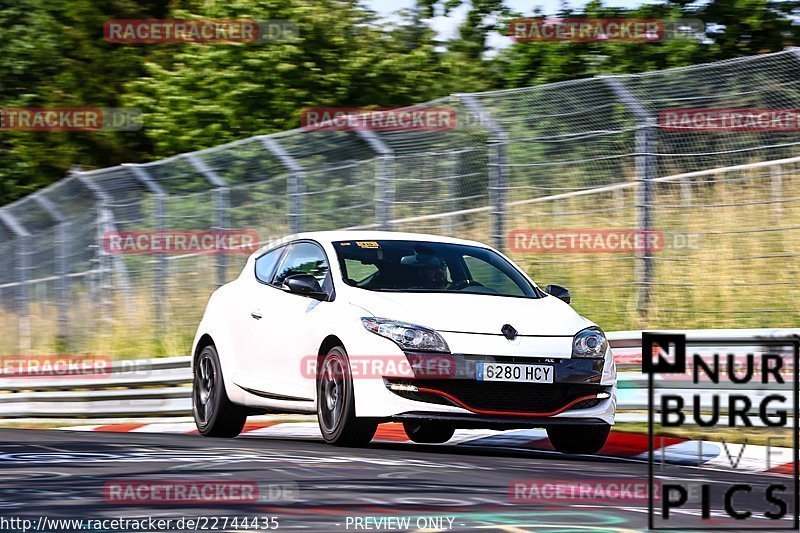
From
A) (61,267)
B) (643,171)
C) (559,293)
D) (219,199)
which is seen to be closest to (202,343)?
(559,293)

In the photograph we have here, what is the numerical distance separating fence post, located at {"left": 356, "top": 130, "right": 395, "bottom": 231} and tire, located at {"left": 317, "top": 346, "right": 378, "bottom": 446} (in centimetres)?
567

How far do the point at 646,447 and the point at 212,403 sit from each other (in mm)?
3225

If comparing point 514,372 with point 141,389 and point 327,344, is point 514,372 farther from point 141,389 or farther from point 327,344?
point 141,389

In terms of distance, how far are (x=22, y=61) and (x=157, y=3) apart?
3869 millimetres

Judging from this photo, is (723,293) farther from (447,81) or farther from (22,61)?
(22,61)

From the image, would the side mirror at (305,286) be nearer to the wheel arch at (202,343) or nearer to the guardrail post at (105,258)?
the wheel arch at (202,343)

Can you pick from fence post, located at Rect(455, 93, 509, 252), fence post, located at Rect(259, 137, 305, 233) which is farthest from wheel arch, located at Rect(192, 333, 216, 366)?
fence post, located at Rect(259, 137, 305, 233)

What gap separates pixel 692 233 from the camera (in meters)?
13.7

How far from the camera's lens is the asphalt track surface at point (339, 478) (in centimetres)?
624

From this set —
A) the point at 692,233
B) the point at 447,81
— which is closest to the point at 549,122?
the point at 692,233

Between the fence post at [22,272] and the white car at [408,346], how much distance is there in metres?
10.8

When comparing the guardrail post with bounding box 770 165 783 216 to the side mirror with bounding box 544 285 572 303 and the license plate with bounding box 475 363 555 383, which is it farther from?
the license plate with bounding box 475 363 555 383

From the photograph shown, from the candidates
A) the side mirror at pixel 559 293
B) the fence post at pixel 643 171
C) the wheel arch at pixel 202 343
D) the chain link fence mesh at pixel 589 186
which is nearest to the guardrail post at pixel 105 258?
the chain link fence mesh at pixel 589 186

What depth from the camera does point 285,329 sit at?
10234 millimetres
